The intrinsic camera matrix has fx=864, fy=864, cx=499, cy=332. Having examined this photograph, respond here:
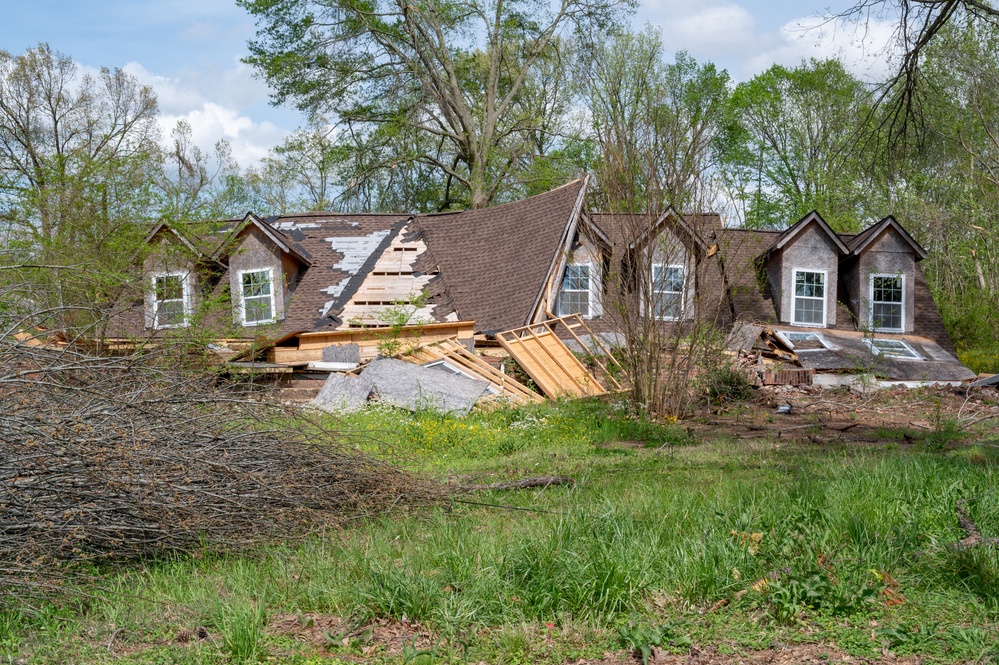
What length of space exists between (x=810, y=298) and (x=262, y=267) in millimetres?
15030

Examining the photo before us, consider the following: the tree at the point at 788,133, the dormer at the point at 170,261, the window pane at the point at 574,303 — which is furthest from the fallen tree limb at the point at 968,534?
the tree at the point at 788,133

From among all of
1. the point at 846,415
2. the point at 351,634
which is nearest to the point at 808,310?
the point at 846,415

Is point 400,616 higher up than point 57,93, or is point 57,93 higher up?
point 57,93

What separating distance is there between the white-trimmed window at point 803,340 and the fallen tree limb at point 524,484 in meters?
14.5

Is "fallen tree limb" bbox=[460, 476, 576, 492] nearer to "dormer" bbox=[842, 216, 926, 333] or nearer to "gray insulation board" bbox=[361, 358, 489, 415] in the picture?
"gray insulation board" bbox=[361, 358, 489, 415]

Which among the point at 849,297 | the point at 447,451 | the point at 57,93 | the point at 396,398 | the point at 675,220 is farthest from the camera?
the point at 57,93

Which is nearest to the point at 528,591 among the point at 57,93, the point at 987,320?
the point at 987,320

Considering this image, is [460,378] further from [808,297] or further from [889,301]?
[889,301]

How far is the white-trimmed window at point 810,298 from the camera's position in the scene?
24.3m

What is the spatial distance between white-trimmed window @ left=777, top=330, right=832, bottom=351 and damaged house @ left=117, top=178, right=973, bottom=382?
0.05 meters

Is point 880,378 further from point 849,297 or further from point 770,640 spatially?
point 770,640

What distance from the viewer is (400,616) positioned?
5.05 meters

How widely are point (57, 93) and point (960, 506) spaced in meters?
37.6

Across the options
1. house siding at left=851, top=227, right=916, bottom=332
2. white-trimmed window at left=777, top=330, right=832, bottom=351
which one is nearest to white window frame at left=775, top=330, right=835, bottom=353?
white-trimmed window at left=777, top=330, right=832, bottom=351
